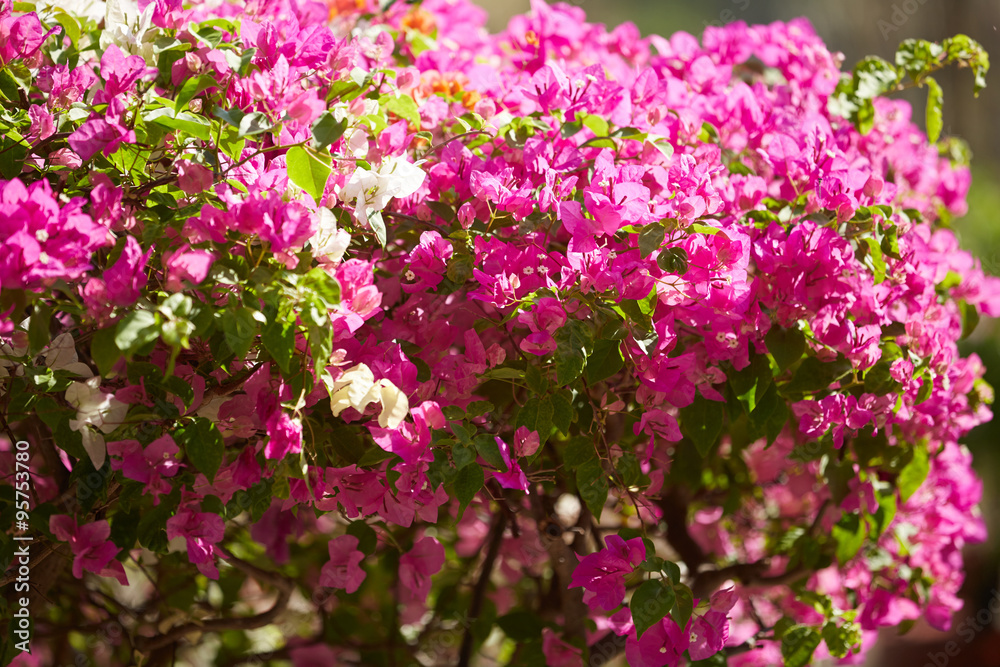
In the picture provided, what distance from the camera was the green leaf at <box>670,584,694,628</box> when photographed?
79cm

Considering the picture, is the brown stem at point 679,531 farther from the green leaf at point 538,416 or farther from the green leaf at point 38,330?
the green leaf at point 38,330

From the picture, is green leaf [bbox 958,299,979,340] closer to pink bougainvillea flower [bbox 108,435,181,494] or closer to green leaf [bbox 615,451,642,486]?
green leaf [bbox 615,451,642,486]

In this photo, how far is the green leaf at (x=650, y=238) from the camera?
0.74 m

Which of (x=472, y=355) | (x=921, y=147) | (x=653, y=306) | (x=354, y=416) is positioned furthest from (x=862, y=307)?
(x=921, y=147)

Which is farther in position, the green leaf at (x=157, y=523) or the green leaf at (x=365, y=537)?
the green leaf at (x=365, y=537)

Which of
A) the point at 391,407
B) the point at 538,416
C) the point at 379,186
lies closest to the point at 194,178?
the point at 379,186

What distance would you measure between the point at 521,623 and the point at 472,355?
1.52 ft

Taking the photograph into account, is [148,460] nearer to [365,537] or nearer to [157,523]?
[157,523]

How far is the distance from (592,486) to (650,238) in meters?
0.25

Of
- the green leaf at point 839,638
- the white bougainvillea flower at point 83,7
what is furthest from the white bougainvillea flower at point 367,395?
the green leaf at point 839,638

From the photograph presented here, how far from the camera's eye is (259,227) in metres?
0.65

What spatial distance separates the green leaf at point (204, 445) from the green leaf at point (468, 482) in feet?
0.69

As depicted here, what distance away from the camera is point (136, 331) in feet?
1.98

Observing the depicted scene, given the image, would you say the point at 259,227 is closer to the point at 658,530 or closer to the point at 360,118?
the point at 360,118
